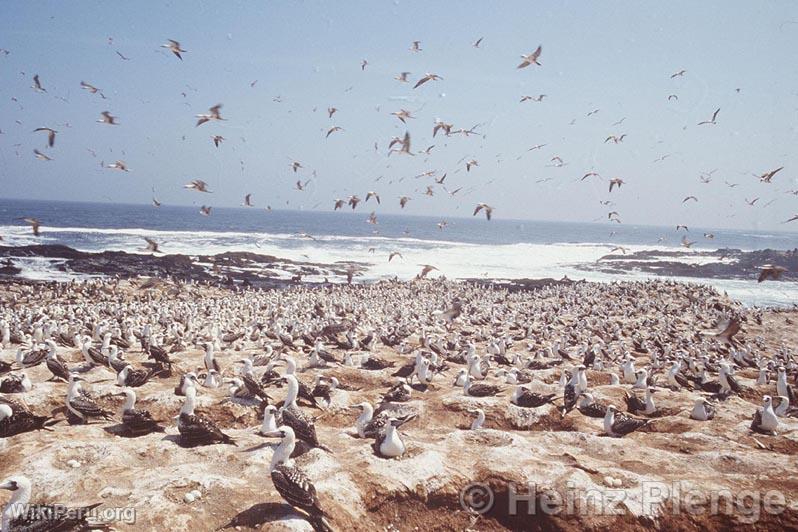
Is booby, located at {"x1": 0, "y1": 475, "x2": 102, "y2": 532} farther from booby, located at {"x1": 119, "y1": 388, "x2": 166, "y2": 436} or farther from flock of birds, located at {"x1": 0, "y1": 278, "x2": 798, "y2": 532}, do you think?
booby, located at {"x1": 119, "y1": 388, "x2": 166, "y2": 436}

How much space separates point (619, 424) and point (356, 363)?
858 centimetres

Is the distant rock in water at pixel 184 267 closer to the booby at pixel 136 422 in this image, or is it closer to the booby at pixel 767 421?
the booby at pixel 136 422

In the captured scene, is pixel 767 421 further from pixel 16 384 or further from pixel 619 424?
pixel 16 384

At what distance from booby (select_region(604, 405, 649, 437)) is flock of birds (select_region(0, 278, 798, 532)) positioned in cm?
3

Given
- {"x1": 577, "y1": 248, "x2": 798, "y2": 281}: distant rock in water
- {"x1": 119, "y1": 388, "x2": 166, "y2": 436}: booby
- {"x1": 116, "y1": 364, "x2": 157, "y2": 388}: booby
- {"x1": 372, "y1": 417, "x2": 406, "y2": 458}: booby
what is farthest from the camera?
{"x1": 577, "y1": 248, "x2": 798, "y2": 281}: distant rock in water

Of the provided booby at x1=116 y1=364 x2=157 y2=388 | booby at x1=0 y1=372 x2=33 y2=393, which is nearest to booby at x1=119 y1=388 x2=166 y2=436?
booby at x1=116 y1=364 x2=157 y2=388

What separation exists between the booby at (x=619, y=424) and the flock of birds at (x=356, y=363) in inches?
1.1

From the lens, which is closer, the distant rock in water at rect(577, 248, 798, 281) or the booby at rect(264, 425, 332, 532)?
the booby at rect(264, 425, 332, 532)

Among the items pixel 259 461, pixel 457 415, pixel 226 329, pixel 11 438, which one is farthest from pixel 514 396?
pixel 226 329

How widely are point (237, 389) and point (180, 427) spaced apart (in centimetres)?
305

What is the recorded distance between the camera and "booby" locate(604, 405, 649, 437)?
1023 centimetres

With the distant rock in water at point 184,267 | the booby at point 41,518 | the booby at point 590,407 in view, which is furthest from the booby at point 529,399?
the distant rock in water at point 184,267

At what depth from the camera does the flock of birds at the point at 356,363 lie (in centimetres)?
917

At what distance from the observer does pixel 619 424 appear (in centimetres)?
1029
